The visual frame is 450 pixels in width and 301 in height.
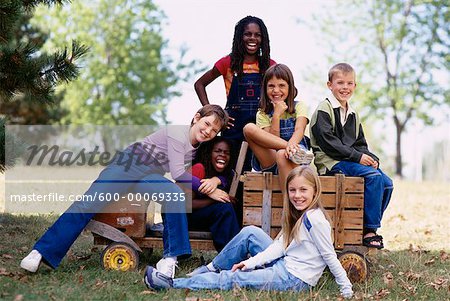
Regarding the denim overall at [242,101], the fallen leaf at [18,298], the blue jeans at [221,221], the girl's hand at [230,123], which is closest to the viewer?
the fallen leaf at [18,298]

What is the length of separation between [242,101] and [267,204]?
106cm

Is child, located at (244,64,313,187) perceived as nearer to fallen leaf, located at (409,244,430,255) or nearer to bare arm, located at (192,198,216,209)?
bare arm, located at (192,198,216,209)

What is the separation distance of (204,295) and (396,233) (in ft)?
12.6

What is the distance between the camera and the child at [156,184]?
172 inches

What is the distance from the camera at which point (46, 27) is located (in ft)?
84.6

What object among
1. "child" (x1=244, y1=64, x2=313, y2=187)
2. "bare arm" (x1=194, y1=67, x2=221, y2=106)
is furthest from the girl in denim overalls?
"child" (x1=244, y1=64, x2=313, y2=187)

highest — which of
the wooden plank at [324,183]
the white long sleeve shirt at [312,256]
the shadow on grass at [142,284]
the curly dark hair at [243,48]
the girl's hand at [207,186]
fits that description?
the curly dark hair at [243,48]

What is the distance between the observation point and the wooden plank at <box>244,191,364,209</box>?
14.8ft

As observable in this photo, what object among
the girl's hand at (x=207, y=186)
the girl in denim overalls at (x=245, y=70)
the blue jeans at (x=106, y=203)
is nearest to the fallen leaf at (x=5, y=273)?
the blue jeans at (x=106, y=203)

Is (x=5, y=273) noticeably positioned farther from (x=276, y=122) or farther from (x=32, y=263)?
(x=276, y=122)

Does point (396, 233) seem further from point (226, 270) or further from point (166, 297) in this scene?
point (166, 297)

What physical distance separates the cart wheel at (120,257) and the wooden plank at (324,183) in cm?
94

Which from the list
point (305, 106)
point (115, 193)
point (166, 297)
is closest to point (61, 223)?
point (115, 193)

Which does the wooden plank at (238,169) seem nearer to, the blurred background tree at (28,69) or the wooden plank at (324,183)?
the wooden plank at (324,183)
